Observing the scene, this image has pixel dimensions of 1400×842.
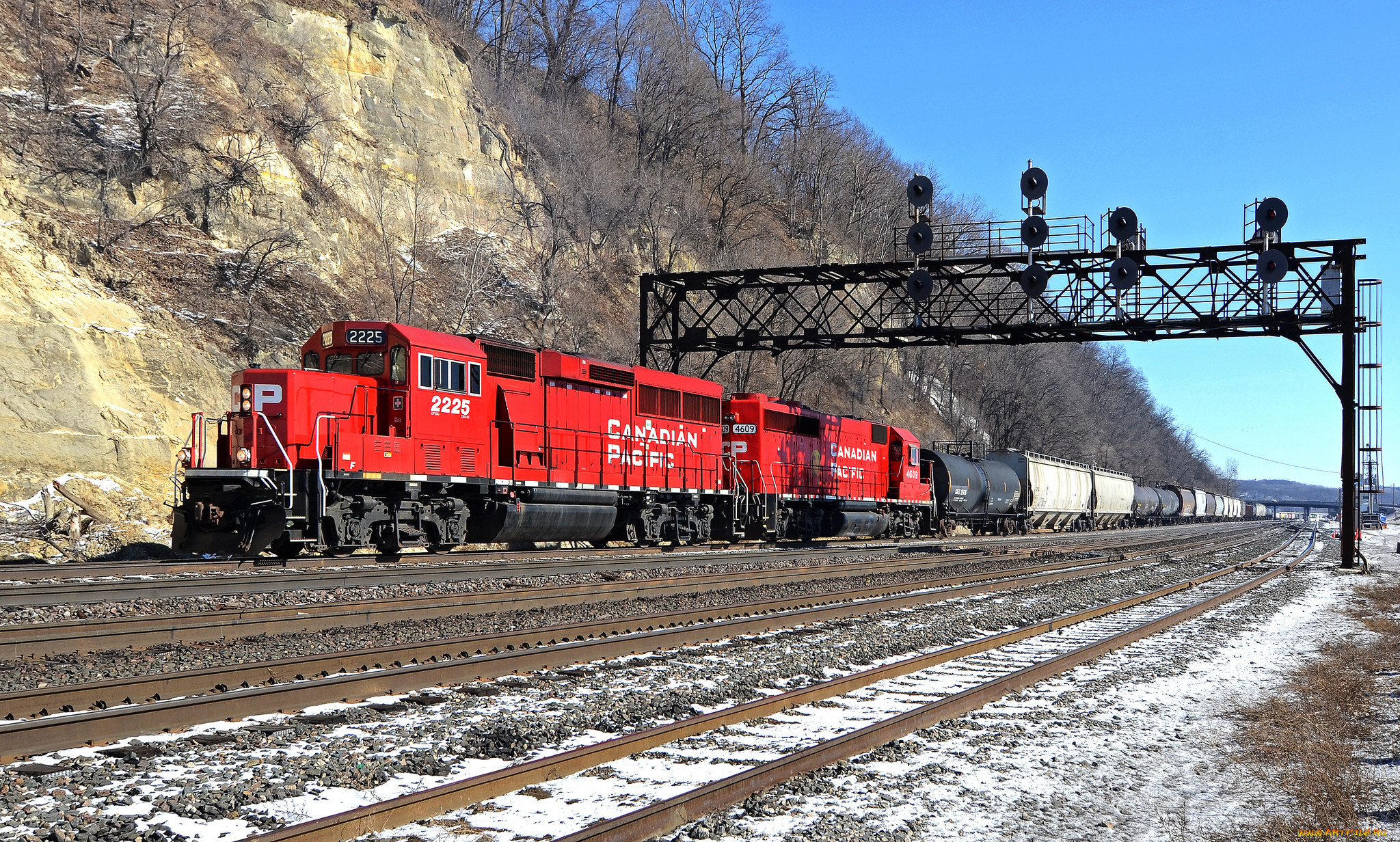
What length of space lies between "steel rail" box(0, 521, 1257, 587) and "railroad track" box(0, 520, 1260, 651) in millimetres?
2232

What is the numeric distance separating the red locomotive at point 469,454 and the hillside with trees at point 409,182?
6.96 m

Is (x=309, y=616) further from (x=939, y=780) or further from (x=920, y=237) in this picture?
(x=920, y=237)

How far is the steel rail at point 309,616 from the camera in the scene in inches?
368

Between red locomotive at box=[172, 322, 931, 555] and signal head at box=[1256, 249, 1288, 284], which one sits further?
signal head at box=[1256, 249, 1288, 284]

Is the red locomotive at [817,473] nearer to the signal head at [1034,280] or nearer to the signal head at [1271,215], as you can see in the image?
the signal head at [1034,280]

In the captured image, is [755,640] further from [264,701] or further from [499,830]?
[499,830]

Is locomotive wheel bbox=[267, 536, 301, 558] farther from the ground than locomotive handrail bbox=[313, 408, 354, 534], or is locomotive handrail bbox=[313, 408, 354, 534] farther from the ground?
locomotive handrail bbox=[313, 408, 354, 534]

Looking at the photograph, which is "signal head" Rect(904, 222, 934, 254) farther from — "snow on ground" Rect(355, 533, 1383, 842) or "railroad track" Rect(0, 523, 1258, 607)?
"snow on ground" Rect(355, 533, 1383, 842)

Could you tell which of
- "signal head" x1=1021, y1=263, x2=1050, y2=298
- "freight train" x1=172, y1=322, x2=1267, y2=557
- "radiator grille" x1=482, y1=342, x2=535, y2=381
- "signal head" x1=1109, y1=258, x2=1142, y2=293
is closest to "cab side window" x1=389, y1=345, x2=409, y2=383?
"freight train" x1=172, y1=322, x2=1267, y2=557

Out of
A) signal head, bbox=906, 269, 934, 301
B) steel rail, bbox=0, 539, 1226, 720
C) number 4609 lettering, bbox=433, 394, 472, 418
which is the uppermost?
signal head, bbox=906, 269, 934, 301

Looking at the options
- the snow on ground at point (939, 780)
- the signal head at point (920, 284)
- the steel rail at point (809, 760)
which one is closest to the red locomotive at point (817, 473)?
the signal head at point (920, 284)

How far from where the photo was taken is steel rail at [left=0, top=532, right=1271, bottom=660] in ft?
30.7

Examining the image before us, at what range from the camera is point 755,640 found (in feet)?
36.3

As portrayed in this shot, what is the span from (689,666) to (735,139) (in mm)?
63764
